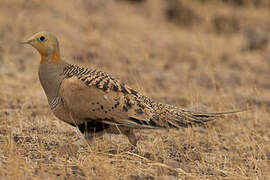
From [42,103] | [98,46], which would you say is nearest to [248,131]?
[42,103]

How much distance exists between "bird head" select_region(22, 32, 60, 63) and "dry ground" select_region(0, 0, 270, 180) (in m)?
0.78

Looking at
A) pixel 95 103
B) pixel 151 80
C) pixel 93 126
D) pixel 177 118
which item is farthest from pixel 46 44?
pixel 151 80

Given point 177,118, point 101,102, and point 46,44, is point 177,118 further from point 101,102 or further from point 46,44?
point 46,44

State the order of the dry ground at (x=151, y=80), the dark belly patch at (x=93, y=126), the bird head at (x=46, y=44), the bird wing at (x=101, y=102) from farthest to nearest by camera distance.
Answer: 1. the bird head at (x=46, y=44)
2. the dark belly patch at (x=93, y=126)
3. the bird wing at (x=101, y=102)
4. the dry ground at (x=151, y=80)

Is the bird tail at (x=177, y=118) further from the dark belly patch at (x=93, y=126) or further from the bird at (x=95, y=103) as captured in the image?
the dark belly patch at (x=93, y=126)

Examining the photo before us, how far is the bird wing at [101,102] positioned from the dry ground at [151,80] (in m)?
0.31

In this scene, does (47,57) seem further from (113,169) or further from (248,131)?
(248,131)

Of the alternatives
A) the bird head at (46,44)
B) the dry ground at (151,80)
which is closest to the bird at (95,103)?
the bird head at (46,44)

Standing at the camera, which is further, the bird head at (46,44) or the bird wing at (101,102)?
the bird head at (46,44)

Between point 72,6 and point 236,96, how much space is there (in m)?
5.05

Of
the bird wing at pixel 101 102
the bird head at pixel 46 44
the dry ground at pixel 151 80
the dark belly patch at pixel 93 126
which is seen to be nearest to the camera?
the dry ground at pixel 151 80

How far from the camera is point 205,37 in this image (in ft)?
37.9

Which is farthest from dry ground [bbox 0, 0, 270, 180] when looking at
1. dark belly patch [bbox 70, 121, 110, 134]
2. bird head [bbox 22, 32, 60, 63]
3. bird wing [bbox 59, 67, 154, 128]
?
bird head [bbox 22, 32, 60, 63]

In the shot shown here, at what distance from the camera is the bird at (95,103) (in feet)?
14.2
